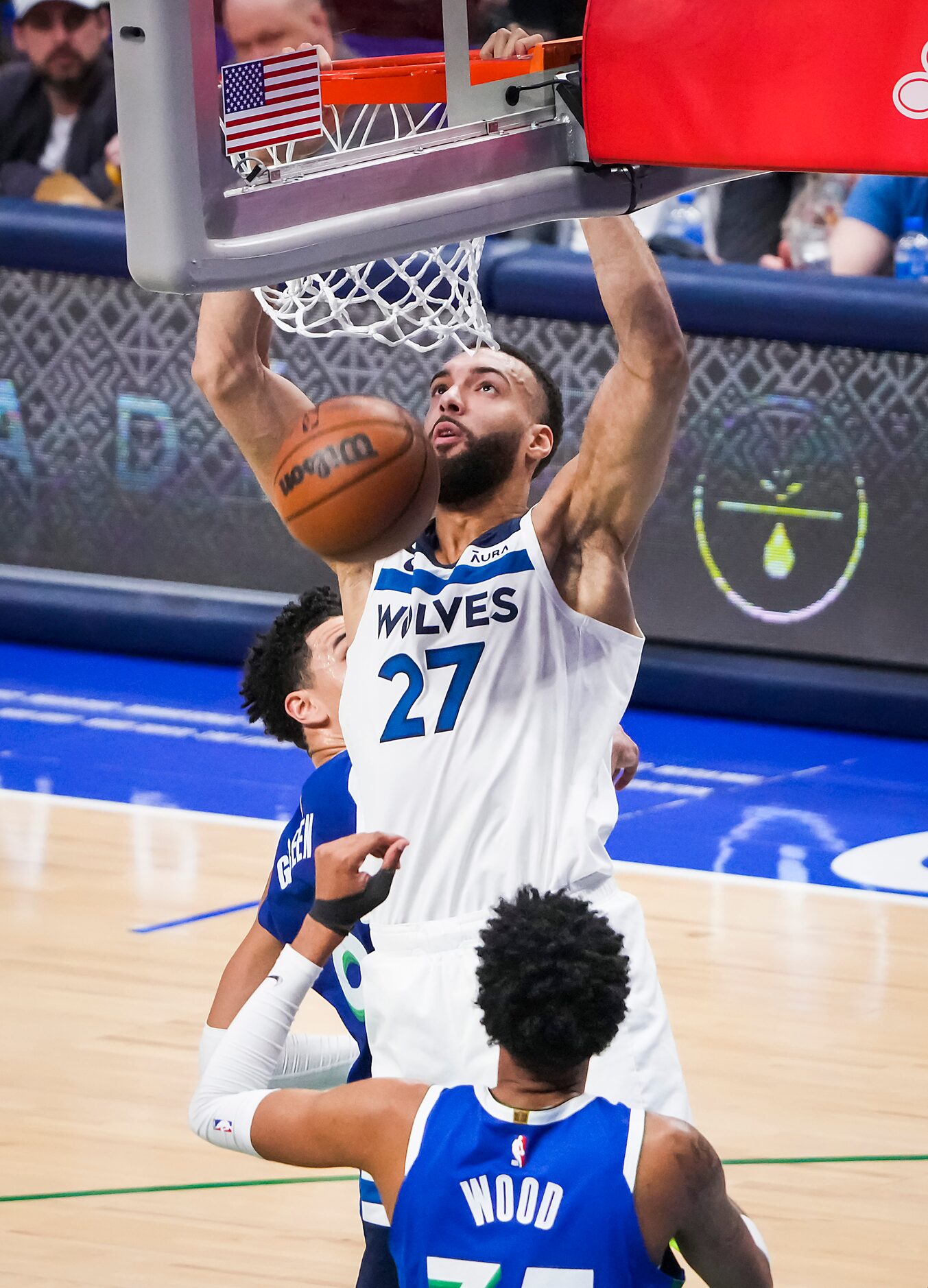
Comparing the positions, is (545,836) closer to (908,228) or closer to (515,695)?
(515,695)

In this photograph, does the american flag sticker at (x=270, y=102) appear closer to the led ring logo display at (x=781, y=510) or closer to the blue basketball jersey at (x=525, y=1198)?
the blue basketball jersey at (x=525, y=1198)

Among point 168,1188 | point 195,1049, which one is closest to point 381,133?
point 168,1188

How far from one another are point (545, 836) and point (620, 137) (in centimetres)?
113

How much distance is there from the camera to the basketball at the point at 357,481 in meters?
3.55

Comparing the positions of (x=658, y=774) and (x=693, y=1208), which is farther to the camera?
(x=658, y=774)

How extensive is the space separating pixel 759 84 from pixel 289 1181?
9.21 feet

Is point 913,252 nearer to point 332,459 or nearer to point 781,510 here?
point 781,510

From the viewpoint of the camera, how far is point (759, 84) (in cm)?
328

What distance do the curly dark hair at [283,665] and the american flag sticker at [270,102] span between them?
1470 millimetres

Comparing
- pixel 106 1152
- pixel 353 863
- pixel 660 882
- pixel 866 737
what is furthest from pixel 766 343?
pixel 353 863

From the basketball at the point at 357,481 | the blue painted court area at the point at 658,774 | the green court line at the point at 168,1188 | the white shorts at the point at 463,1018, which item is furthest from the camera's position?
the blue painted court area at the point at 658,774

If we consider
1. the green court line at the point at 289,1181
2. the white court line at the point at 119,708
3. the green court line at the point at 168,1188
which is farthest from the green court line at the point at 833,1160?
the white court line at the point at 119,708

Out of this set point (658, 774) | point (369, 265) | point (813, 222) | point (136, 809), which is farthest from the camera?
point (813, 222)

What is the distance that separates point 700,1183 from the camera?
9.69ft
